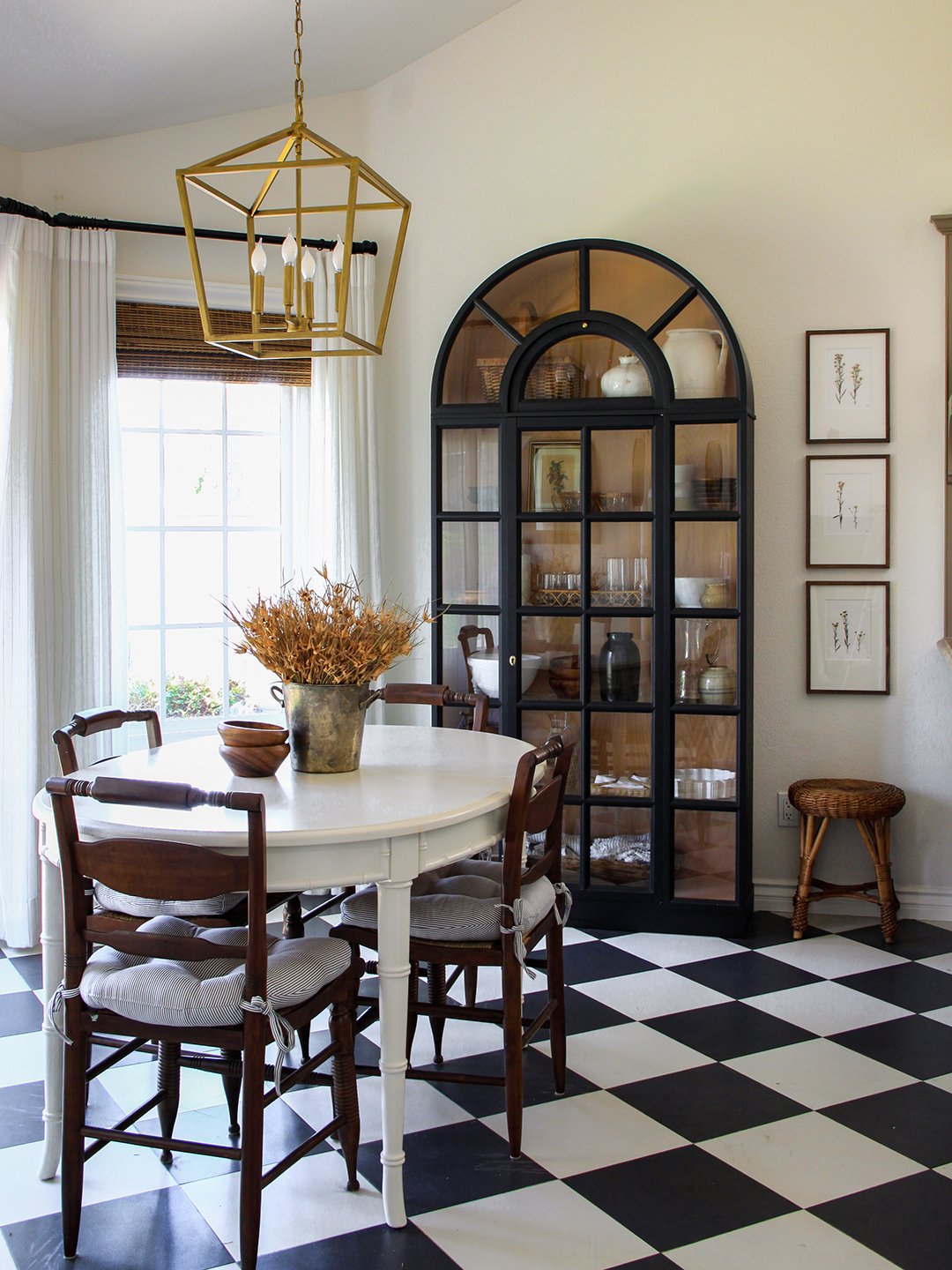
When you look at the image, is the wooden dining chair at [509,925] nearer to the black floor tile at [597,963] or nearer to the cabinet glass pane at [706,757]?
the black floor tile at [597,963]

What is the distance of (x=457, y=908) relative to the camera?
2.24 metres

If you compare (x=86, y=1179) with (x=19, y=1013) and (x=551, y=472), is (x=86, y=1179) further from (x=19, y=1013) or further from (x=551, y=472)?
(x=551, y=472)

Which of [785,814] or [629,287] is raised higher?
[629,287]

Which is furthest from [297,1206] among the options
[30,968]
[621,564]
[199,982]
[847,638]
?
[847,638]

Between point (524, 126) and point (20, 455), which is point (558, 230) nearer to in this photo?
point (524, 126)

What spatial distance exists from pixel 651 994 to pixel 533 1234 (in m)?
1.19

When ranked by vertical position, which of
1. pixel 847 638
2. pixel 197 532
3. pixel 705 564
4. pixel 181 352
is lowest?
pixel 847 638

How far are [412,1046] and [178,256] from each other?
2.82 metres

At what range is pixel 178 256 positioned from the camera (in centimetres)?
377

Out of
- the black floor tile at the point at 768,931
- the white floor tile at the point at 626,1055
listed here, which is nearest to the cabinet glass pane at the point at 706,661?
the black floor tile at the point at 768,931

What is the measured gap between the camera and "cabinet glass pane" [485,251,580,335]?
3643 millimetres

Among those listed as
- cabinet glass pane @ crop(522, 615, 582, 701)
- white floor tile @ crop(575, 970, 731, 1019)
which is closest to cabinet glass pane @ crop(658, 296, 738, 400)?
cabinet glass pane @ crop(522, 615, 582, 701)

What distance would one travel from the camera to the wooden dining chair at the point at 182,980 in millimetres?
1728

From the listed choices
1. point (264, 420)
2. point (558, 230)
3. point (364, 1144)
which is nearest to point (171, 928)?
point (364, 1144)
